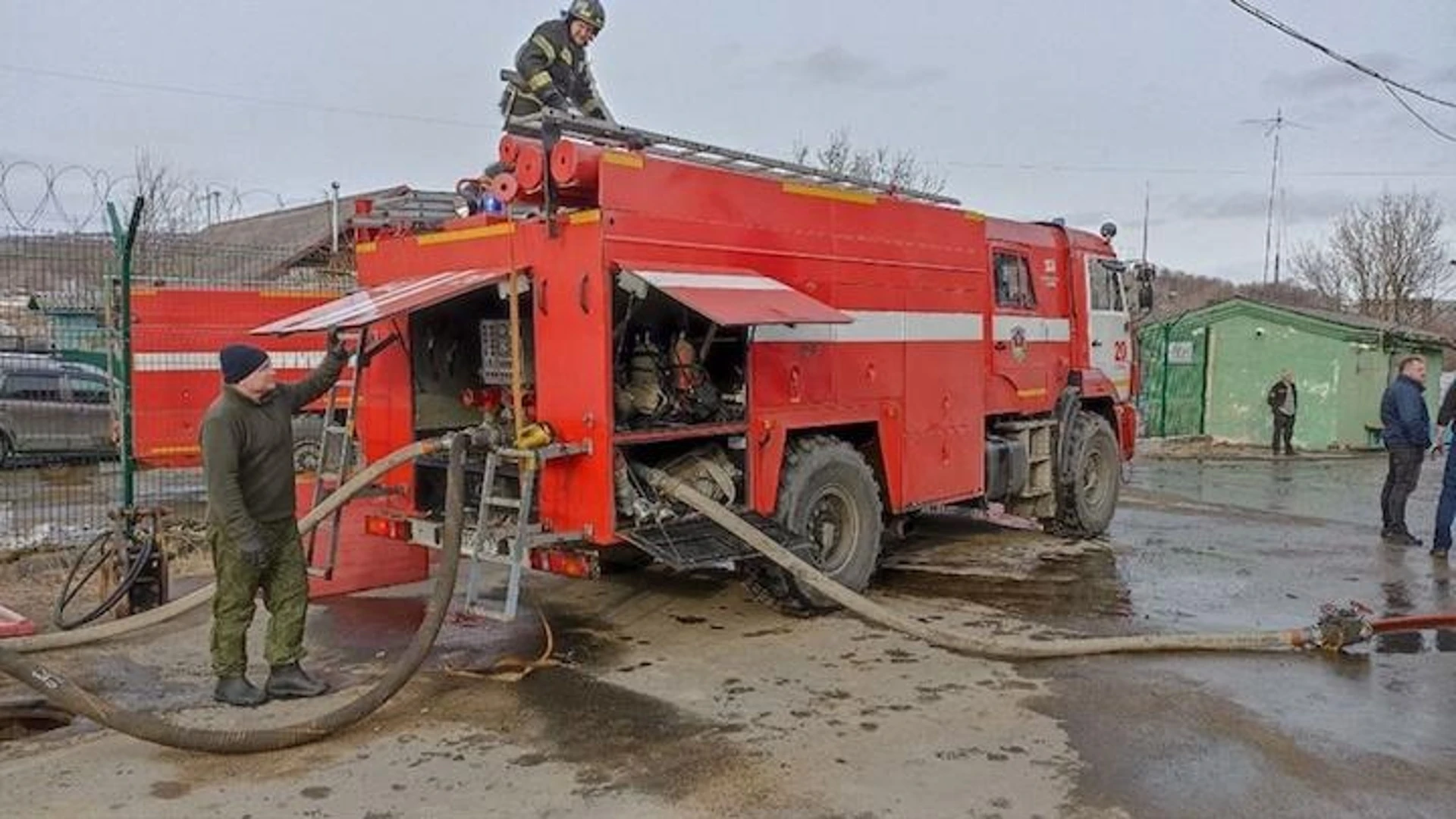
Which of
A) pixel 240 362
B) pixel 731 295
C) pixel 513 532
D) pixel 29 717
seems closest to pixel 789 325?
pixel 731 295

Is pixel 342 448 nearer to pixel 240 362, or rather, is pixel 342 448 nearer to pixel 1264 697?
pixel 240 362

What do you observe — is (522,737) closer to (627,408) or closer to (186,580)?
(627,408)

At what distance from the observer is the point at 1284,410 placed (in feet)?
72.8

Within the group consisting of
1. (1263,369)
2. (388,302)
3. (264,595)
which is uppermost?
(388,302)

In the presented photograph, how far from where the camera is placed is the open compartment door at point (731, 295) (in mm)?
6117

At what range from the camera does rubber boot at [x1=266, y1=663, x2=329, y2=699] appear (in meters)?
5.76

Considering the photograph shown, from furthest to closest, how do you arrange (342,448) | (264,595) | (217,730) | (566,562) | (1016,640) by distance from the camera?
(342,448) < (1016,640) < (566,562) < (264,595) < (217,730)

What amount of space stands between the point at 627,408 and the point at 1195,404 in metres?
21.5

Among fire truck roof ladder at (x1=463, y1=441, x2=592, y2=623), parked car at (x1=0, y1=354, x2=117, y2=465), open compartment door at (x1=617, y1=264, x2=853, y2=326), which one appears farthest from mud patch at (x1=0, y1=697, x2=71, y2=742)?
parked car at (x1=0, y1=354, x2=117, y2=465)

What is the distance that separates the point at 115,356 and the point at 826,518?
20.8 ft

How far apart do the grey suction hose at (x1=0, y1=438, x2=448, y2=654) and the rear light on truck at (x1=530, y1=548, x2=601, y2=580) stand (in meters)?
0.82

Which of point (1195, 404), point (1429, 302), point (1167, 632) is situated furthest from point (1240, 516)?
point (1429, 302)

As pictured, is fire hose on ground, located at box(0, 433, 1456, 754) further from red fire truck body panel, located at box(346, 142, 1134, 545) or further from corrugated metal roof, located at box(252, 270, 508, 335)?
corrugated metal roof, located at box(252, 270, 508, 335)

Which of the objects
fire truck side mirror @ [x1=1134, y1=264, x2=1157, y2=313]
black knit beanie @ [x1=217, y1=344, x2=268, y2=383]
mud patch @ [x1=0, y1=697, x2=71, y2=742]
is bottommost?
mud patch @ [x1=0, y1=697, x2=71, y2=742]
